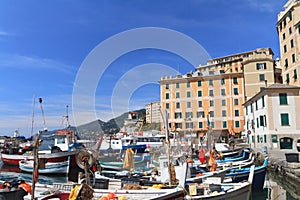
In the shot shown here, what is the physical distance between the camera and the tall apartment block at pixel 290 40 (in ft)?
114

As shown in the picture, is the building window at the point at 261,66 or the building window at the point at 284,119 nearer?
the building window at the point at 284,119

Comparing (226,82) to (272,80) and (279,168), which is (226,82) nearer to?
(272,80)

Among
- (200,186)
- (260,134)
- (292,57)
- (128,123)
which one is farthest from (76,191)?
(128,123)

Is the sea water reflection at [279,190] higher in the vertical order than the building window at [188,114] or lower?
lower

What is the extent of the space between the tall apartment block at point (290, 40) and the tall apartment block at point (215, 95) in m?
10.3

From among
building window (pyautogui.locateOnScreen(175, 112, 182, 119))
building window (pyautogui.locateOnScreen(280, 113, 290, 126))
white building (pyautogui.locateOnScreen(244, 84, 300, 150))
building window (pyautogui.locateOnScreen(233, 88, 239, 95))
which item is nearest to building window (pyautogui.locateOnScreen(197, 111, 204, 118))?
building window (pyautogui.locateOnScreen(175, 112, 182, 119))

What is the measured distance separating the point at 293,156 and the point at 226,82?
3710cm

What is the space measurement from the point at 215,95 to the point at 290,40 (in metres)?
20.7

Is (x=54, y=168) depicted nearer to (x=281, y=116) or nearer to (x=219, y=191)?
(x=219, y=191)

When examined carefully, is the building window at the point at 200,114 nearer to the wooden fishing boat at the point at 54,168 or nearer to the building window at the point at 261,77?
the building window at the point at 261,77

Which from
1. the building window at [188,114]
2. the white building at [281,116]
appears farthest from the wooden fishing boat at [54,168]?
the building window at [188,114]

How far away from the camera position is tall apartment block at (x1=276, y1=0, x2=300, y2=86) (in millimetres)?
34656

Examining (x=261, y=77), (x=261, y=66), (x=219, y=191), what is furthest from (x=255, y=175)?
(x=261, y=66)

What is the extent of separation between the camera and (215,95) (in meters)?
55.1
